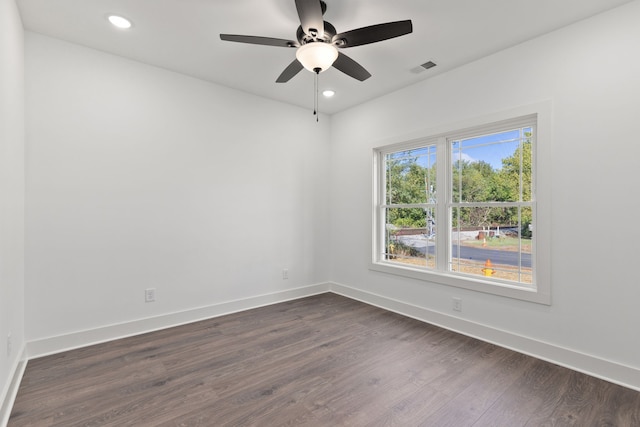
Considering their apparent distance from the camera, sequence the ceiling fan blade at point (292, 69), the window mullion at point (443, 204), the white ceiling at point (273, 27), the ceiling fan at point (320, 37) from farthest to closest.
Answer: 1. the window mullion at point (443, 204)
2. the ceiling fan blade at point (292, 69)
3. the white ceiling at point (273, 27)
4. the ceiling fan at point (320, 37)

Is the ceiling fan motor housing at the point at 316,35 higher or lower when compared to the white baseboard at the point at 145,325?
higher

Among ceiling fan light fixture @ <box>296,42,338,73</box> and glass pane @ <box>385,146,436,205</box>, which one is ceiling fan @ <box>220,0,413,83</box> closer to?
ceiling fan light fixture @ <box>296,42,338,73</box>

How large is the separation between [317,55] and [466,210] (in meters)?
2.26

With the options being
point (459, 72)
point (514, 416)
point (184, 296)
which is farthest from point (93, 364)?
point (459, 72)

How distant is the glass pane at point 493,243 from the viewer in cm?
289

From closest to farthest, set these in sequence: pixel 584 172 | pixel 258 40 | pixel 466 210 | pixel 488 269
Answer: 1. pixel 258 40
2. pixel 584 172
3. pixel 488 269
4. pixel 466 210

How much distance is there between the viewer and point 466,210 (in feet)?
11.0

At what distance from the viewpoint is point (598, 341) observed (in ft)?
7.79

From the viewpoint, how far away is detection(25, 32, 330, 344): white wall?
8.90 feet

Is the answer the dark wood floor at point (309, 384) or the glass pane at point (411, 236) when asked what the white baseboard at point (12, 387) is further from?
the glass pane at point (411, 236)

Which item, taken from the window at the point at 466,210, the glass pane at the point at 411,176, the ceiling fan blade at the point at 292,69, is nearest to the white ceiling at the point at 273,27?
the ceiling fan blade at the point at 292,69

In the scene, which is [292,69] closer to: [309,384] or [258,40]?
[258,40]

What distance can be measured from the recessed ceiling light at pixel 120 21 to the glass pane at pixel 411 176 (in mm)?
3106

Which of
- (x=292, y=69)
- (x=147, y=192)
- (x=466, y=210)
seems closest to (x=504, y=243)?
(x=466, y=210)
